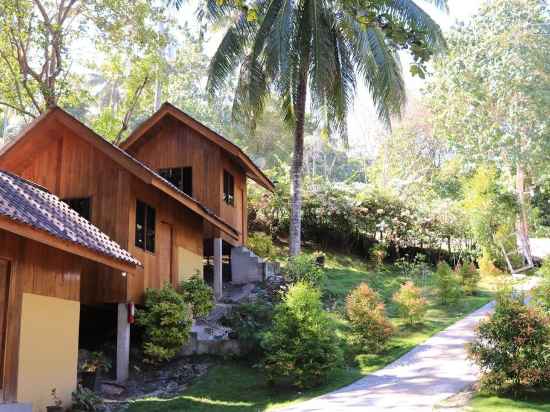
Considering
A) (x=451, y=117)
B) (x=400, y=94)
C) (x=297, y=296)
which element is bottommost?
(x=297, y=296)

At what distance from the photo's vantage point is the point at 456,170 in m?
32.1

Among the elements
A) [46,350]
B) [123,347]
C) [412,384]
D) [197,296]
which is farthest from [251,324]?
[46,350]

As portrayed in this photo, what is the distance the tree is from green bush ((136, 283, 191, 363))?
15262mm

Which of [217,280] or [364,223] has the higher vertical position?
[364,223]

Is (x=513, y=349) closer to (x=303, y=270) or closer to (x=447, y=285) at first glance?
(x=447, y=285)

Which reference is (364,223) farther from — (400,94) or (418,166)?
(418,166)

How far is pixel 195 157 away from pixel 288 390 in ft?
30.4

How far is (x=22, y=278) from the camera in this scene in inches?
373

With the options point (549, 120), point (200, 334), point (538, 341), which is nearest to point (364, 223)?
point (549, 120)

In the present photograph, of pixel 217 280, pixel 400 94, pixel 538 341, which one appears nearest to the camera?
pixel 538 341

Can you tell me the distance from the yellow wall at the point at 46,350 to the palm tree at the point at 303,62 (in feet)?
31.8

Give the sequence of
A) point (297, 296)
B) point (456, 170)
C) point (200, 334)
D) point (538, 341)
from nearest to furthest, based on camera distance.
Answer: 1. point (538, 341)
2. point (297, 296)
3. point (200, 334)
4. point (456, 170)

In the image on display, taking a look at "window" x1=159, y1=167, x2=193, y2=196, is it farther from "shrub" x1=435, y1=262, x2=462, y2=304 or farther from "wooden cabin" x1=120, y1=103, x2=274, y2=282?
"shrub" x1=435, y1=262, x2=462, y2=304

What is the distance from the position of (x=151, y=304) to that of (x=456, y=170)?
22372mm
